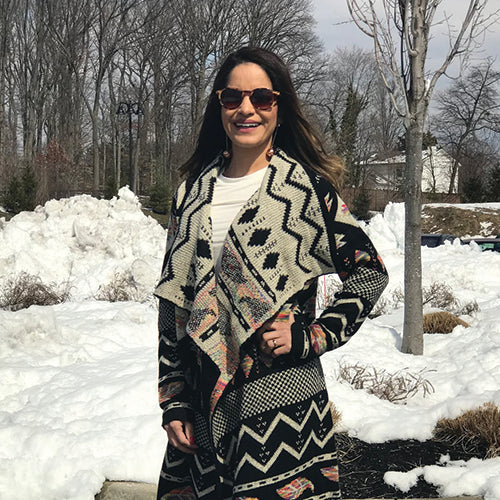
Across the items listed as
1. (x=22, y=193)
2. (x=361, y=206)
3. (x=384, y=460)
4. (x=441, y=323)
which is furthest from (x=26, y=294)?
(x=361, y=206)

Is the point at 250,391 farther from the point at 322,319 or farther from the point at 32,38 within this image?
the point at 32,38

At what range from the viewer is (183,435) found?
181 centimetres

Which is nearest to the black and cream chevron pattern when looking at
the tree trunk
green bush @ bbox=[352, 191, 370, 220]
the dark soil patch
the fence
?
the tree trunk

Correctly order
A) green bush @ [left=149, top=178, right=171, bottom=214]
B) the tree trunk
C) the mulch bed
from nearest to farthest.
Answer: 1. the mulch bed
2. the tree trunk
3. green bush @ [left=149, top=178, right=171, bottom=214]

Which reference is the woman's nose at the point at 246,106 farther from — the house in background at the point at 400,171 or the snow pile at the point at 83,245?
the house in background at the point at 400,171

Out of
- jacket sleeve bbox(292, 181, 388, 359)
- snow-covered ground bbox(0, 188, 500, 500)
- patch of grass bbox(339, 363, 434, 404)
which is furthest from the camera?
patch of grass bbox(339, 363, 434, 404)

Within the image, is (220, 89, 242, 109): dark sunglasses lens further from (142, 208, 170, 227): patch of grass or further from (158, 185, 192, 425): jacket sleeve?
(142, 208, 170, 227): patch of grass

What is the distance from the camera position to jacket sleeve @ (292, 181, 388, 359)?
175cm

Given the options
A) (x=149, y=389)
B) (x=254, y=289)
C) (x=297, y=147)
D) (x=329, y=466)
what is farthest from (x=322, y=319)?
(x=149, y=389)

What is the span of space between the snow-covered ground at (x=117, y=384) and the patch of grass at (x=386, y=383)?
0.09 meters

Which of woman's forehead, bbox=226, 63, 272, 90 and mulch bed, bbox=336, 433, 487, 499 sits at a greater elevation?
woman's forehead, bbox=226, 63, 272, 90

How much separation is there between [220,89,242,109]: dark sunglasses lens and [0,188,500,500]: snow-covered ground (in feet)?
7.89

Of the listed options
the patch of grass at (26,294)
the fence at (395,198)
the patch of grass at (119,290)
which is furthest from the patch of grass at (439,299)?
the fence at (395,198)

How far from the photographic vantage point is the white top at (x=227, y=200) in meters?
1.85
